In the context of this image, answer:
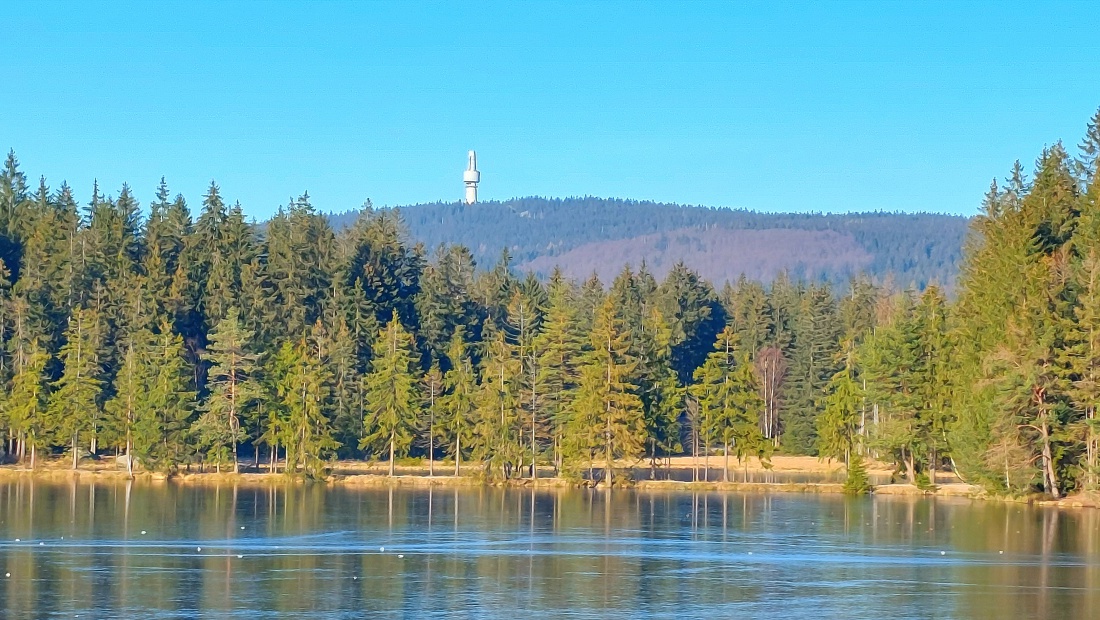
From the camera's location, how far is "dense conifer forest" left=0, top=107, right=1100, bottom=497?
86.4 m

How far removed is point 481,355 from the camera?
467 feet

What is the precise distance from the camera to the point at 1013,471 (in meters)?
84.0

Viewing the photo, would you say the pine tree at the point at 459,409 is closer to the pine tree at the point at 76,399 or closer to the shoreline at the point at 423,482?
the shoreline at the point at 423,482

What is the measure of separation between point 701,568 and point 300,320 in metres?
80.8

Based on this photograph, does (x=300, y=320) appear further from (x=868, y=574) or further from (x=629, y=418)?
(x=868, y=574)

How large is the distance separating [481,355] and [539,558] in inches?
3288

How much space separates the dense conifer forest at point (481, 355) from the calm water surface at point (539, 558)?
365 inches

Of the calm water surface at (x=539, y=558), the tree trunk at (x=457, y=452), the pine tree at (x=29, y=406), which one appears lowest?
the calm water surface at (x=539, y=558)

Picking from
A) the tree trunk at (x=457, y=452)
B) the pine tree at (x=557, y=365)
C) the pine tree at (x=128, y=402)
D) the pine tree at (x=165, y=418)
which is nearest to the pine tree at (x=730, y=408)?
the pine tree at (x=557, y=365)

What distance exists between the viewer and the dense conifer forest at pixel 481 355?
86.4 metres

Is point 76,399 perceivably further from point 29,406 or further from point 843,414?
point 843,414

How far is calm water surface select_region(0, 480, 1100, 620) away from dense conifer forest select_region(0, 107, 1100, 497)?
9271 millimetres

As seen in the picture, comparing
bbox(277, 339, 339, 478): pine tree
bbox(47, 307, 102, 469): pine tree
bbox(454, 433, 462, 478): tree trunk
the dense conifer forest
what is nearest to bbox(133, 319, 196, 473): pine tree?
the dense conifer forest

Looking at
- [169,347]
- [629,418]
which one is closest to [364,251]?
[169,347]
